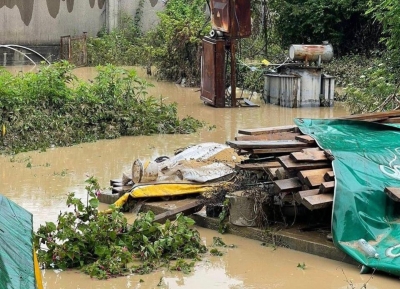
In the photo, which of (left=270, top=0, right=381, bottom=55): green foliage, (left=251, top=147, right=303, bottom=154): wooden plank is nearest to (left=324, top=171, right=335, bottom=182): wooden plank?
(left=251, top=147, right=303, bottom=154): wooden plank

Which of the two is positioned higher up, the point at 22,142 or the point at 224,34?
the point at 224,34

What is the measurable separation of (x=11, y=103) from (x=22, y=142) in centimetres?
71

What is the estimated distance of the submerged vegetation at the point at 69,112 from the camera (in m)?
14.1

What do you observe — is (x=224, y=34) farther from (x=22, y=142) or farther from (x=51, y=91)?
(x=22, y=142)

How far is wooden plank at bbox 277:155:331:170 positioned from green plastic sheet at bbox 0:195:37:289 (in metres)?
3.66

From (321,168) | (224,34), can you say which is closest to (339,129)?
(321,168)

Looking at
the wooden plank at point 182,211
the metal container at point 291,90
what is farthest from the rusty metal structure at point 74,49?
the wooden plank at point 182,211

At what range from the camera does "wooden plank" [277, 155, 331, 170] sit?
8398 mm

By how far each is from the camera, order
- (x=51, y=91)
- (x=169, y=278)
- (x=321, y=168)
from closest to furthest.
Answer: (x=169, y=278) < (x=321, y=168) < (x=51, y=91)

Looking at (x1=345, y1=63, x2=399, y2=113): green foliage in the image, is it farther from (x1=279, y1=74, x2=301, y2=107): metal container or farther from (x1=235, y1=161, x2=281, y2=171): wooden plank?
(x1=235, y1=161, x2=281, y2=171): wooden plank

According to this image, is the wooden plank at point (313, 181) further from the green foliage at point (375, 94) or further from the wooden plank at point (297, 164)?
the green foliage at point (375, 94)

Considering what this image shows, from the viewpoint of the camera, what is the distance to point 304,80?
63.5ft

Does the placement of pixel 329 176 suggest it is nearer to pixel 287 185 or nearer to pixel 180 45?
pixel 287 185

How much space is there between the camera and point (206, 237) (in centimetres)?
915
